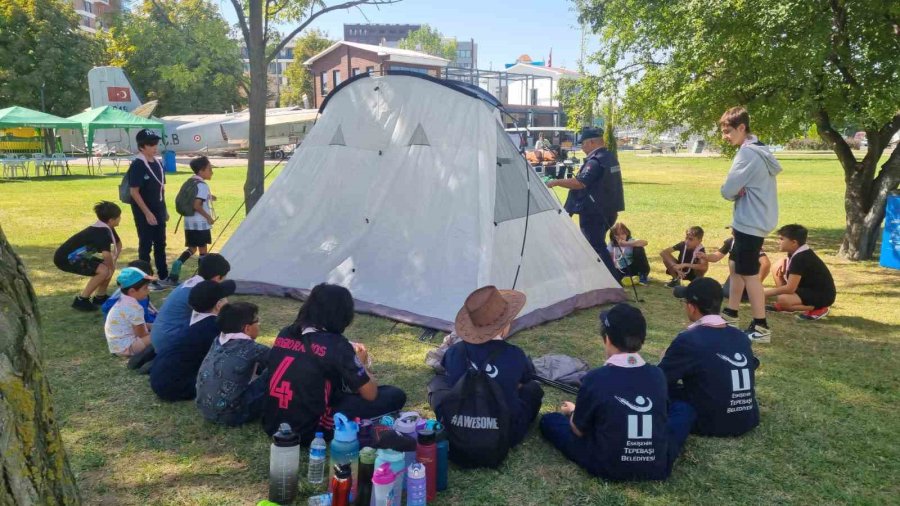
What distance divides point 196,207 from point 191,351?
3.51 metres

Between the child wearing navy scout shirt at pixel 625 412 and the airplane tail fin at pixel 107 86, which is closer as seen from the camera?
the child wearing navy scout shirt at pixel 625 412

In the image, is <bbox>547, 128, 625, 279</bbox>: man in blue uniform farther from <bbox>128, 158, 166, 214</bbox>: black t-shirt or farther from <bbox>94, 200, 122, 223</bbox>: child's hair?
<bbox>94, 200, 122, 223</bbox>: child's hair

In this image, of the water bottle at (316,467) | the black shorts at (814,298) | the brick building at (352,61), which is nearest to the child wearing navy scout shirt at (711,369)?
the water bottle at (316,467)

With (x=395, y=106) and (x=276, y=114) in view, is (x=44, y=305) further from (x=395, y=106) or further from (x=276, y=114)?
(x=276, y=114)

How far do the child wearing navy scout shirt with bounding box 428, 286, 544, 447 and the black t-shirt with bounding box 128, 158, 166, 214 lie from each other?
4.84 meters

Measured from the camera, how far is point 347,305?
3598mm

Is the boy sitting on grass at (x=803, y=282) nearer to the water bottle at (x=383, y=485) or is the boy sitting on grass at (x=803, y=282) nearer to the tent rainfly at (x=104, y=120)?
the water bottle at (x=383, y=485)

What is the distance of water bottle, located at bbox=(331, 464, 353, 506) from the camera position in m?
2.97

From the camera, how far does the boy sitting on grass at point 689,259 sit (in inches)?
299

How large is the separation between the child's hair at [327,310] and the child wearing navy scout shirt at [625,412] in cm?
138

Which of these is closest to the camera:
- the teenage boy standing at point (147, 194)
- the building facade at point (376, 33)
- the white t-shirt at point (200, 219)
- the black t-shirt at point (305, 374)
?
the black t-shirt at point (305, 374)

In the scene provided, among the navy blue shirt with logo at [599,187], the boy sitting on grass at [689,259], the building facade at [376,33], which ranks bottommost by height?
the boy sitting on grass at [689,259]

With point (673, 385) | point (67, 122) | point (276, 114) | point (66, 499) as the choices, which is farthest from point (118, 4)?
point (276, 114)

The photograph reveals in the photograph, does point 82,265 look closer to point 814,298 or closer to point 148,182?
point 148,182
